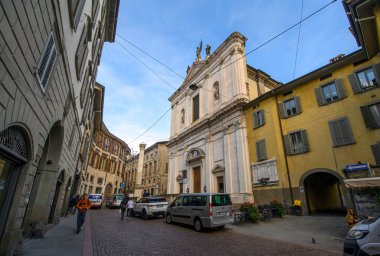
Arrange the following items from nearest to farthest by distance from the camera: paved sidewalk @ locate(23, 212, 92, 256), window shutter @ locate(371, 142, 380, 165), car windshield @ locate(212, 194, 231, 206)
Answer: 1. paved sidewalk @ locate(23, 212, 92, 256)
2. car windshield @ locate(212, 194, 231, 206)
3. window shutter @ locate(371, 142, 380, 165)

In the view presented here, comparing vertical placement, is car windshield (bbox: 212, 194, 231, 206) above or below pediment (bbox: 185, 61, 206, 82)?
below

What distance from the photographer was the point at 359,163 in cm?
1178

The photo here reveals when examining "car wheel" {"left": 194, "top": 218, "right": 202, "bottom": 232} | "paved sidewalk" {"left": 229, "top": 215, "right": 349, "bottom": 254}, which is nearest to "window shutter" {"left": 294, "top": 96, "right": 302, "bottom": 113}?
"paved sidewalk" {"left": 229, "top": 215, "right": 349, "bottom": 254}

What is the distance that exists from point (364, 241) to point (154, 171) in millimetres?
38628

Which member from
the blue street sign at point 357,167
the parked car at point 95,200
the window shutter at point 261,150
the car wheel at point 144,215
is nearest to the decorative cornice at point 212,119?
the window shutter at point 261,150

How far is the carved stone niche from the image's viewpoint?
24.5 m

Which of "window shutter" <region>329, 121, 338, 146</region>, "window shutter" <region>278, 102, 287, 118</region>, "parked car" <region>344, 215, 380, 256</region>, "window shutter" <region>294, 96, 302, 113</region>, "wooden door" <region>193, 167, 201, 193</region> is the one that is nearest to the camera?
"parked car" <region>344, 215, 380, 256</region>

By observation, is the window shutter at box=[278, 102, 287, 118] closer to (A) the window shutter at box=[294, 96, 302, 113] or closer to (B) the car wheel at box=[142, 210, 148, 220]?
(A) the window shutter at box=[294, 96, 302, 113]

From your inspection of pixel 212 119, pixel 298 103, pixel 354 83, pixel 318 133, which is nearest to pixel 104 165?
pixel 212 119

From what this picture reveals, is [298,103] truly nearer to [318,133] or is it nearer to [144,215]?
[318,133]

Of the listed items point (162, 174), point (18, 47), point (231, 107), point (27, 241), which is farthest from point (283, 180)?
point (162, 174)

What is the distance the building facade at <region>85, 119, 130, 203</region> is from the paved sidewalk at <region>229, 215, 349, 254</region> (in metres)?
29.0

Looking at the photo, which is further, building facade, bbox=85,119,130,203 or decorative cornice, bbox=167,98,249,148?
building facade, bbox=85,119,130,203

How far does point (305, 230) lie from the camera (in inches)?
402
